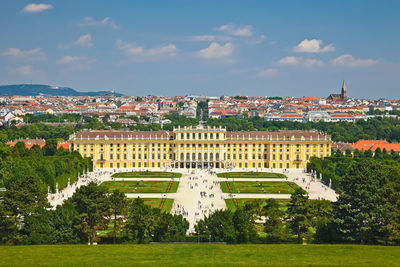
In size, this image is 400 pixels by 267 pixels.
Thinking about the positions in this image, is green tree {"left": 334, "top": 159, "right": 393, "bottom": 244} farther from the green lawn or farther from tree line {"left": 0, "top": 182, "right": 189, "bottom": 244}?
the green lawn

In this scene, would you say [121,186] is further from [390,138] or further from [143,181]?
[390,138]

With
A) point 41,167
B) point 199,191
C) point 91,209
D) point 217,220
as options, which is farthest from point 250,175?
point 91,209

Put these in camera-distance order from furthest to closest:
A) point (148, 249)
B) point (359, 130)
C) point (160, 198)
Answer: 1. point (359, 130)
2. point (160, 198)
3. point (148, 249)

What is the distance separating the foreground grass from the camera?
29000mm

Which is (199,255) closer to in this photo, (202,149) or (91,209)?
(91,209)

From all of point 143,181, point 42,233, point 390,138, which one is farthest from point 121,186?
point 390,138

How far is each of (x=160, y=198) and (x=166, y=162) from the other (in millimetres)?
35268

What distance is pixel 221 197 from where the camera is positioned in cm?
6269

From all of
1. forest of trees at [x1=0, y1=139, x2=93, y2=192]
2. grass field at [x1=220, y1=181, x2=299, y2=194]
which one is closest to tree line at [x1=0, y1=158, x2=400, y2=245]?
forest of trees at [x1=0, y1=139, x2=93, y2=192]

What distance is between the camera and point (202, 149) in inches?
3789

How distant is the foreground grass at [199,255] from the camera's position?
95.1ft

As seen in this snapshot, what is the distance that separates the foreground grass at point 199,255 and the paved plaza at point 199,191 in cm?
1167

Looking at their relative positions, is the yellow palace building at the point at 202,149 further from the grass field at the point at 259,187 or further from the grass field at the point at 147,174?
the grass field at the point at 259,187

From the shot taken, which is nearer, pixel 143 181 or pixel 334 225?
pixel 334 225
